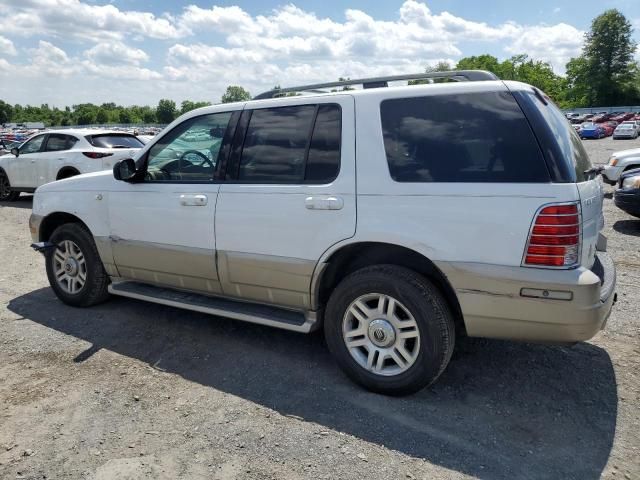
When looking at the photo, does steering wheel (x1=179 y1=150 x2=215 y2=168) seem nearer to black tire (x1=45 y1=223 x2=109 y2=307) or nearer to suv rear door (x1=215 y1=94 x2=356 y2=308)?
suv rear door (x1=215 y1=94 x2=356 y2=308)

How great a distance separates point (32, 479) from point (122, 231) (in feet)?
7.52

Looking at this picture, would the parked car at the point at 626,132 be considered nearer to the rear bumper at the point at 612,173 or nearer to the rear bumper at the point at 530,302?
the rear bumper at the point at 612,173

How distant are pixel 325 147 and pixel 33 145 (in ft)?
36.3

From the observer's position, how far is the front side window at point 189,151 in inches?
163

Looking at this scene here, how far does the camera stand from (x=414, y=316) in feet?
10.6

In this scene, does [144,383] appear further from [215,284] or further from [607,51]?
[607,51]

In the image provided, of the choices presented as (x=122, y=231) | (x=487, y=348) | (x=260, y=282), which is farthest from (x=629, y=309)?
(x=122, y=231)

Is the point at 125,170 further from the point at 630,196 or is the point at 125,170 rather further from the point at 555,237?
the point at 630,196

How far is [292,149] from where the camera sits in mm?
3730

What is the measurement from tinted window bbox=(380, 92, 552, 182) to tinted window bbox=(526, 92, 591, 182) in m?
0.13

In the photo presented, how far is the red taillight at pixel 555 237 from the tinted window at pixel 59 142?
10.9 meters

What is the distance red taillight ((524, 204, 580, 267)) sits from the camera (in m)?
2.81

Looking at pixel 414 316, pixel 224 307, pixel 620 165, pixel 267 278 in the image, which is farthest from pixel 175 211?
pixel 620 165

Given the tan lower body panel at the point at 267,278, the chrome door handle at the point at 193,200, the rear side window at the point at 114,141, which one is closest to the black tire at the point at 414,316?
the tan lower body panel at the point at 267,278
